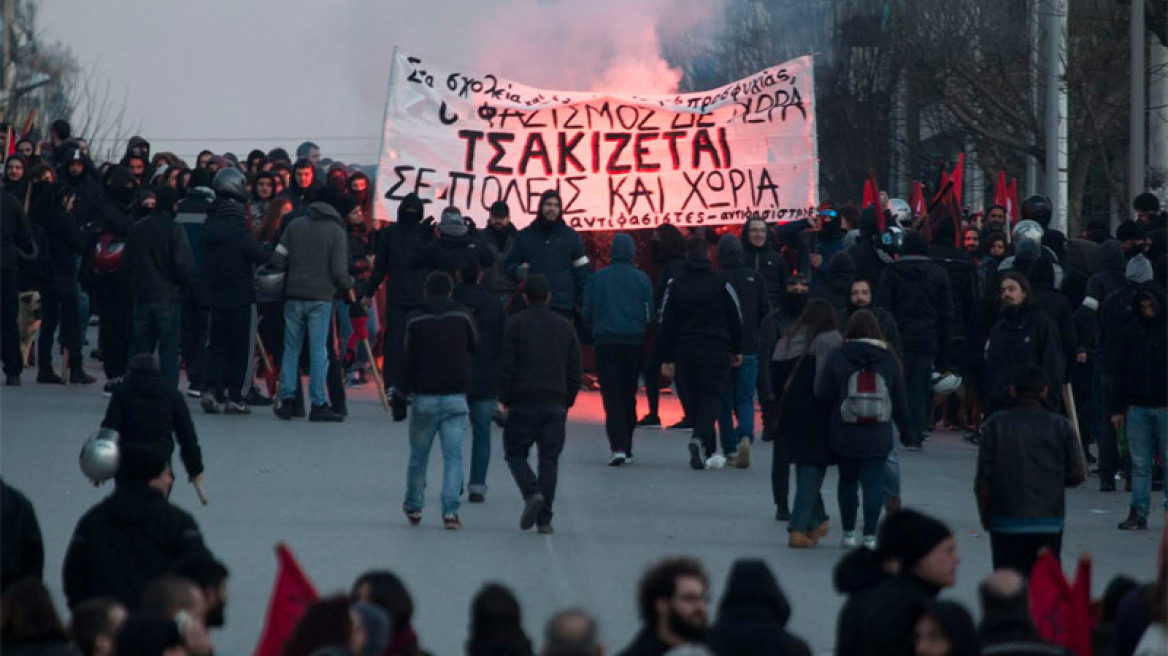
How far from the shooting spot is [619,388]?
53.2ft

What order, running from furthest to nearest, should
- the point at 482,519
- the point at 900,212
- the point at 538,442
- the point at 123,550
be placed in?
1. the point at 900,212
2. the point at 482,519
3. the point at 538,442
4. the point at 123,550

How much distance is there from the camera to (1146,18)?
885 inches

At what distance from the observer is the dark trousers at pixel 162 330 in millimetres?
17391

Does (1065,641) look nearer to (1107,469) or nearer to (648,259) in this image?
(1107,469)

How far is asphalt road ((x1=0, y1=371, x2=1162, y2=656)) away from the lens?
11180 mm

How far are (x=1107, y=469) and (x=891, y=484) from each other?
9.66 ft

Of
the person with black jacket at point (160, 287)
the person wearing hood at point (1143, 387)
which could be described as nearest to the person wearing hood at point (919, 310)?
the person wearing hood at point (1143, 387)

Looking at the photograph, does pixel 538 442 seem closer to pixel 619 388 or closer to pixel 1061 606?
pixel 619 388

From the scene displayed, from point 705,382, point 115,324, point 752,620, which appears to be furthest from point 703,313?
point 752,620

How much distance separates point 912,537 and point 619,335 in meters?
9.01

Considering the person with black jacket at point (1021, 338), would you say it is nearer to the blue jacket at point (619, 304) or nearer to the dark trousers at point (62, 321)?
the blue jacket at point (619, 304)

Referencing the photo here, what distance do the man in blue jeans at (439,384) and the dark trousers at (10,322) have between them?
640 centimetres

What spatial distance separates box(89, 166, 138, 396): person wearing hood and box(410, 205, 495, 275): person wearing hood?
2886mm

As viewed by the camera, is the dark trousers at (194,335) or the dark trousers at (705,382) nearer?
the dark trousers at (705,382)
